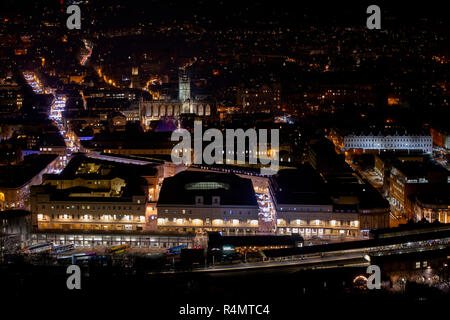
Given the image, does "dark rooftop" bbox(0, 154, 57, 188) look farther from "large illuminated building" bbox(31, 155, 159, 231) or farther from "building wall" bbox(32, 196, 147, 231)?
"building wall" bbox(32, 196, 147, 231)

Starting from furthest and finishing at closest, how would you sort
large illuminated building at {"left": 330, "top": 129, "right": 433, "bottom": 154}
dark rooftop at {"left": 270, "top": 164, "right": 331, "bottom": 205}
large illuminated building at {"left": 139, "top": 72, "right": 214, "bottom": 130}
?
large illuminated building at {"left": 139, "top": 72, "right": 214, "bottom": 130} → large illuminated building at {"left": 330, "top": 129, "right": 433, "bottom": 154} → dark rooftop at {"left": 270, "top": 164, "right": 331, "bottom": 205}

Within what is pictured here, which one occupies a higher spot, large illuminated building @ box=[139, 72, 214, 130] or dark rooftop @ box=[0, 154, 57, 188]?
large illuminated building @ box=[139, 72, 214, 130]

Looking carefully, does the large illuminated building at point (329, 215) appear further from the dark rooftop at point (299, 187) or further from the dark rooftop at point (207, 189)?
the dark rooftop at point (207, 189)

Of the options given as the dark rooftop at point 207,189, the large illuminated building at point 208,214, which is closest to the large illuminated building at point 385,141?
the dark rooftop at point 207,189

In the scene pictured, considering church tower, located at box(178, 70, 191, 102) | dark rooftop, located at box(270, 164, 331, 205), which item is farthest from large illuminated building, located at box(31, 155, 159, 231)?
church tower, located at box(178, 70, 191, 102)

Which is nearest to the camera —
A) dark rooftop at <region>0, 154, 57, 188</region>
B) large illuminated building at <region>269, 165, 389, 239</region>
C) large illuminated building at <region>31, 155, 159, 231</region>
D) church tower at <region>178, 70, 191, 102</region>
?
large illuminated building at <region>269, 165, 389, 239</region>

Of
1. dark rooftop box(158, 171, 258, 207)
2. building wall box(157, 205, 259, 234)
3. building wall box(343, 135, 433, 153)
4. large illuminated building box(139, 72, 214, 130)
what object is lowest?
building wall box(157, 205, 259, 234)

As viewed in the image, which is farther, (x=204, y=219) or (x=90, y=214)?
(x=90, y=214)

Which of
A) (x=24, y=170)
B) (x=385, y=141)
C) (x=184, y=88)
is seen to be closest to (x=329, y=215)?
(x=385, y=141)

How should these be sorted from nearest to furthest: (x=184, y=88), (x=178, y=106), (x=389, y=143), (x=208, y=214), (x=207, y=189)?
(x=208, y=214)
(x=207, y=189)
(x=389, y=143)
(x=178, y=106)
(x=184, y=88)

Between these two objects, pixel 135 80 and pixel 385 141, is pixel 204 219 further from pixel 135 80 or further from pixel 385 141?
pixel 135 80

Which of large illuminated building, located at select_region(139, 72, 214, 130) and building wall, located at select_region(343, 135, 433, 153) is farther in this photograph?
large illuminated building, located at select_region(139, 72, 214, 130)
